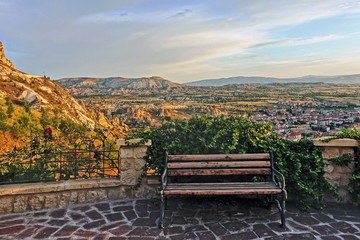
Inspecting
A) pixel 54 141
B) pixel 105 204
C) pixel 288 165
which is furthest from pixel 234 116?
pixel 54 141

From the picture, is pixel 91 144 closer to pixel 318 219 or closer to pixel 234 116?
pixel 234 116

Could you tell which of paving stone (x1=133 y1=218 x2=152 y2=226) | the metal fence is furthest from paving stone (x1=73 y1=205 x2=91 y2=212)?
paving stone (x1=133 y1=218 x2=152 y2=226)

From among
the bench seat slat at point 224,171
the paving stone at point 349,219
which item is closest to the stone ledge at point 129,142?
the bench seat slat at point 224,171

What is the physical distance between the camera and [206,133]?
13.0 ft

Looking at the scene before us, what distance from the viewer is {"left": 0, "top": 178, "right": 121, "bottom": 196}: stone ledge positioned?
12.1ft

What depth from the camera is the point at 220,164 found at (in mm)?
3590

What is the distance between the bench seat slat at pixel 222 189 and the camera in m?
3.11

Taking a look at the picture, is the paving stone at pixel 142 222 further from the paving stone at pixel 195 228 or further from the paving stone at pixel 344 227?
the paving stone at pixel 344 227

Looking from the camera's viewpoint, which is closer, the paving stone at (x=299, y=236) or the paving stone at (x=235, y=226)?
the paving stone at (x=299, y=236)

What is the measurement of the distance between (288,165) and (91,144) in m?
3.38

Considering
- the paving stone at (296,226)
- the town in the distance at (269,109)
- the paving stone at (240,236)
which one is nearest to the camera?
the paving stone at (240,236)

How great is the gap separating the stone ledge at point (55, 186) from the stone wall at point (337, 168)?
334 cm

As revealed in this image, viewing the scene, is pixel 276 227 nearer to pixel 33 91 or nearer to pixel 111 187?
pixel 111 187

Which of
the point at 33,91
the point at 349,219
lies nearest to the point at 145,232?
the point at 349,219
